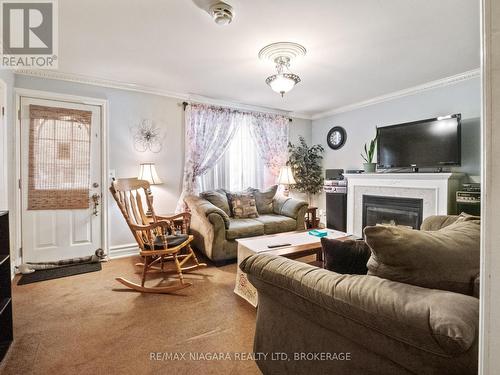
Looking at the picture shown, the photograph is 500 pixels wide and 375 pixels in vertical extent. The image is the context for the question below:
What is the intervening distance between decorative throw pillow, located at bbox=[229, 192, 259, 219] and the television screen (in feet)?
7.12

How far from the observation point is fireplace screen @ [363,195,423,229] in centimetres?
362

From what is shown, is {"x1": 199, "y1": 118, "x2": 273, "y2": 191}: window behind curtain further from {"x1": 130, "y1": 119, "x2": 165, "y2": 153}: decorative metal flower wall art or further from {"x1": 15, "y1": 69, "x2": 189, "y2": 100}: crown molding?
{"x1": 15, "y1": 69, "x2": 189, "y2": 100}: crown molding

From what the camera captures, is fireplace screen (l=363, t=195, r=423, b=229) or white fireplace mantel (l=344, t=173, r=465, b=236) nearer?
white fireplace mantel (l=344, t=173, r=465, b=236)

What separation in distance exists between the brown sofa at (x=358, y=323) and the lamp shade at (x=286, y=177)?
3384 mm

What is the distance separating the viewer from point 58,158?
3.20 m

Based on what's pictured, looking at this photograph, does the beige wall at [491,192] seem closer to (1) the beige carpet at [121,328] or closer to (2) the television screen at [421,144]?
(1) the beige carpet at [121,328]

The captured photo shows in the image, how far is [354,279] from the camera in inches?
37.9

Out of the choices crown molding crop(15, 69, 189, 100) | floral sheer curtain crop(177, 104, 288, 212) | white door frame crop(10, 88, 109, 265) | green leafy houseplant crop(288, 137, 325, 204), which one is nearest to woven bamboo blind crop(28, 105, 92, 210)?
white door frame crop(10, 88, 109, 265)

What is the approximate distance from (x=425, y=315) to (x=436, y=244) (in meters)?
0.33

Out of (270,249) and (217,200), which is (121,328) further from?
(217,200)

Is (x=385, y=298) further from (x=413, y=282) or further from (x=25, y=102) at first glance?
(x=25, y=102)

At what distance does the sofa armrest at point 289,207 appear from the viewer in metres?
3.97

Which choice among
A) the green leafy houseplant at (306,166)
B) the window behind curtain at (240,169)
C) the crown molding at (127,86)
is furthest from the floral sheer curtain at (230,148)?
the green leafy houseplant at (306,166)

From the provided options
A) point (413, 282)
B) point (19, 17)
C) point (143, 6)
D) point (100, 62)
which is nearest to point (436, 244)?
point (413, 282)
